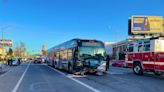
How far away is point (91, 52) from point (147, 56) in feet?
15.2

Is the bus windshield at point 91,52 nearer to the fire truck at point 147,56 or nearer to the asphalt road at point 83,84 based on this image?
Answer: the fire truck at point 147,56

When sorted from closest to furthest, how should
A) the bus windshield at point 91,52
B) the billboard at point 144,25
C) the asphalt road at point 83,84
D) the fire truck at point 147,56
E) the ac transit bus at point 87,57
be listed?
the asphalt road at point 83,84 → the fire truck at point 147,56 → the ac transit bus at point 87,57 → the bus windshield at point 91,52 → the billboard at point 144,25

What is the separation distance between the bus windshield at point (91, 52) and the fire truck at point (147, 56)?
278 cm

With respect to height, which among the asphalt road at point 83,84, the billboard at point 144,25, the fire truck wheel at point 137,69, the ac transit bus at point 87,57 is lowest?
the asphalt road at point 83,84

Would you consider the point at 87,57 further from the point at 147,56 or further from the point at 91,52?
the point at 147,56

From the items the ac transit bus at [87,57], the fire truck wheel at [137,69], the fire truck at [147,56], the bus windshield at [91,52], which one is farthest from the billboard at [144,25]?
the bus windshield at [91,52]

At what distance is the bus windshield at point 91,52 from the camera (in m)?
29.0

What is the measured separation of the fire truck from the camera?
25.8m

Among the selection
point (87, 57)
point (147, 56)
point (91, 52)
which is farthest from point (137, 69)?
point (87, 57)

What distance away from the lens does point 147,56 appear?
27.3 meters

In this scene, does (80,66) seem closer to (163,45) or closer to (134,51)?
(134,51)

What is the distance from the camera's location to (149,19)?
90.0 meters

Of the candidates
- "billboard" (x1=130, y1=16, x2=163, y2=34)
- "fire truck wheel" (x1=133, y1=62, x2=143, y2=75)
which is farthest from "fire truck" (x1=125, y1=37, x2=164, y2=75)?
"billboard" (x1=130, y1=16, x2=163, y2=34)

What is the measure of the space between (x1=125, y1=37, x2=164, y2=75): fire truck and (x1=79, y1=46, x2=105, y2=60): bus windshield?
109 inches
